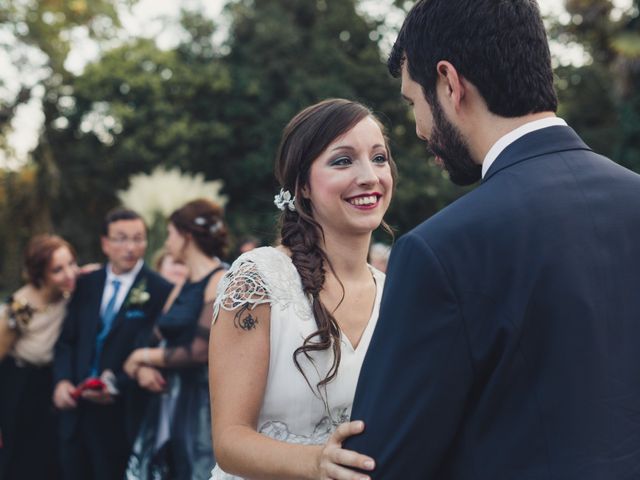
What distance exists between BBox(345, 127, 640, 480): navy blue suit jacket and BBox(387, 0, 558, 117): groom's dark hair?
0.24 m

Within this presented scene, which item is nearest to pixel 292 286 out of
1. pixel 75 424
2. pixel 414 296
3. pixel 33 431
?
pixel 414 296

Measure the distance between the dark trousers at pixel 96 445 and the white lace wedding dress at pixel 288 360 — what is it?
139 inches

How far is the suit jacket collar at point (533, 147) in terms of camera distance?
165 cm

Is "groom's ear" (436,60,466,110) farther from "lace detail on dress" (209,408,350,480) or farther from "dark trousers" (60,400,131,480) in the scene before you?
"dark trousers" (60,400,131,480)

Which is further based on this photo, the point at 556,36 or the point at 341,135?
the point at 556,36

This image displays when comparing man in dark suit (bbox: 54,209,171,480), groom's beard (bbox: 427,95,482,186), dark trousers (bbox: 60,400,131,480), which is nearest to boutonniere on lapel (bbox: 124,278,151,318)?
man in dark suit (bbox: 54,209,171,480)

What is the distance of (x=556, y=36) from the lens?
22484 millimetres

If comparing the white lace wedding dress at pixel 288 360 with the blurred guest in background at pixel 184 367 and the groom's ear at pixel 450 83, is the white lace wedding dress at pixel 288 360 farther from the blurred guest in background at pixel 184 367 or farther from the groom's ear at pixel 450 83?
the blurred guest in background at pixel 184 367

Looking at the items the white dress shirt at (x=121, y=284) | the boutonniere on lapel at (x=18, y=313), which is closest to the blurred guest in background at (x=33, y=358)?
the boutonniere on lapel at (x=18, y=313)

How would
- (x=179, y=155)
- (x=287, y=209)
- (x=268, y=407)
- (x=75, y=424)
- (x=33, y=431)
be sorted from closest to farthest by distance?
(x=268, y=407), (x=287, y=209), (x=75, y=424), (x=33, y=431), (x=179, y=155)

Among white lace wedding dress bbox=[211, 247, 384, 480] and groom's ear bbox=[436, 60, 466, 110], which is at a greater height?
groom's ear bbox=[436, 60, 466, 110]

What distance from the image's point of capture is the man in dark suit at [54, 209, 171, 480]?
5910 millimetres

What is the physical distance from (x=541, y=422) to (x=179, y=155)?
2154 centimetres

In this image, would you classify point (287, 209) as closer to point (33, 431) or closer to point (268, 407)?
point (268, 407)
